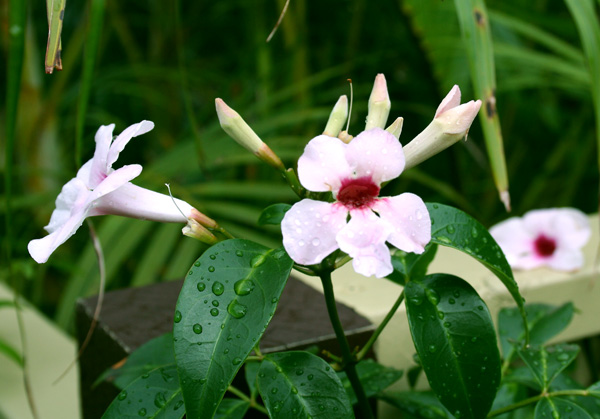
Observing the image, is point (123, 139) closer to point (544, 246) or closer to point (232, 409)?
point (232, 409)

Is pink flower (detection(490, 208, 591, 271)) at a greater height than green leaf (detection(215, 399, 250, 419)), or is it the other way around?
pink flower (detection(490, 208, 591, 271))

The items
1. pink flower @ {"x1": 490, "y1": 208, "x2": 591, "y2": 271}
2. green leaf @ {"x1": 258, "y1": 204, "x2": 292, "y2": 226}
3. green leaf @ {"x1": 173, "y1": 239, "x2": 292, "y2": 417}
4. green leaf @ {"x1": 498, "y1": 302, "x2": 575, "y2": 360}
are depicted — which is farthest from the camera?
pink flower @ {"x1": 490, "y1": 208, "x2": 591, "y2": 271}

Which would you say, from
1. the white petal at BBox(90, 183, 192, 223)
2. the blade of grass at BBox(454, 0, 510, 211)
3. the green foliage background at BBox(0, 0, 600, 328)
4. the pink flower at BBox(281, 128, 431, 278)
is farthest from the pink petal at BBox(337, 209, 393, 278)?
the green foliage background at BBox(0, 0, 600, 328)

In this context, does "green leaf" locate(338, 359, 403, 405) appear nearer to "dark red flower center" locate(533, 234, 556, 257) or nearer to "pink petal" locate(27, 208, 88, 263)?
"pink petal" locate(27, 208, 88, 263)

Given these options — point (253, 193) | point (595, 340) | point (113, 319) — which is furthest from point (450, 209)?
point (253, 193)

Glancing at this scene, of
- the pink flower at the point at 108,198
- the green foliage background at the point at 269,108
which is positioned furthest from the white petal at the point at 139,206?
the green foliage background at the point at 269,108
